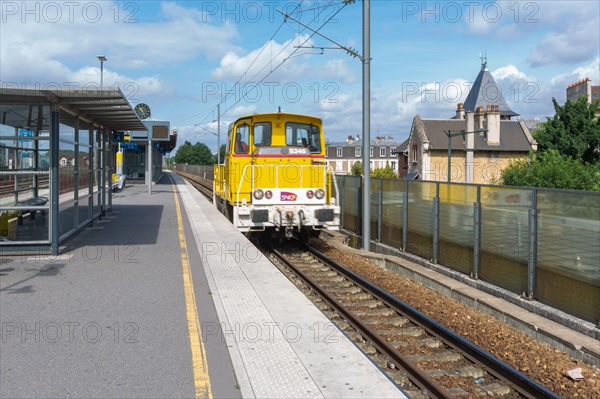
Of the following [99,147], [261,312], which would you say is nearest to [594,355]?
[261,312]

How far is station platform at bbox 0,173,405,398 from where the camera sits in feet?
15.9

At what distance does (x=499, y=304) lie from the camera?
8.70m

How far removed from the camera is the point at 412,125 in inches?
2275

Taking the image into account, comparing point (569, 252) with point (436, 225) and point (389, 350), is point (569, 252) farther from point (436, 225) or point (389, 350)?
point (436, 225)

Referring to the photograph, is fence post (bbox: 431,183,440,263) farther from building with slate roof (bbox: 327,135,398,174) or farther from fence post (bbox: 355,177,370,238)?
building with slate roof (bbox: 327,135,398,174)

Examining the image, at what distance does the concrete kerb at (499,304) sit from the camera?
270 inches

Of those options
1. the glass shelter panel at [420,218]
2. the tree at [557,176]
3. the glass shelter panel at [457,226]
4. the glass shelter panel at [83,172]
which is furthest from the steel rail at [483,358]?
the tree at [557,176]

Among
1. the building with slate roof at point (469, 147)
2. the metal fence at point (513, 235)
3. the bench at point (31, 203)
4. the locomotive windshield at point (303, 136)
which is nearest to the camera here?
the metal fence at point (513, 235)

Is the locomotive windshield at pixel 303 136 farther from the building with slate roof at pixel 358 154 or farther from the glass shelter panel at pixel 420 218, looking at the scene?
the building with slate roof at pixel 358 154

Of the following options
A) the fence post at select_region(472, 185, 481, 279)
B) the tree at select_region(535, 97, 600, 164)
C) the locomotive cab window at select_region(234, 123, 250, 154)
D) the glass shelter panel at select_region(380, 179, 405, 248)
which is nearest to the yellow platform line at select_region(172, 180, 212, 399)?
the locomotive cab window at select_region(234, 123, 250, 154)

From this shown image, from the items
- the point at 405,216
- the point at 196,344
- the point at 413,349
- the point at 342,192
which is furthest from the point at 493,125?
the point at 196,344

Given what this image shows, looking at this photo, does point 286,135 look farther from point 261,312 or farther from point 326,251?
point 261,312

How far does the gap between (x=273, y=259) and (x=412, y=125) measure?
46726mm

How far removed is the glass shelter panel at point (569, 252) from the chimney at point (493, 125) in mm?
43865
